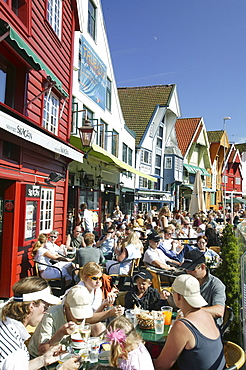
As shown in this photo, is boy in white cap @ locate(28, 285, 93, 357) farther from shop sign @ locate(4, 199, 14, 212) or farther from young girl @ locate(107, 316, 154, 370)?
shop sign @ locate(4, 199, 14, 212)

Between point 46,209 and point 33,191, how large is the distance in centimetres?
172

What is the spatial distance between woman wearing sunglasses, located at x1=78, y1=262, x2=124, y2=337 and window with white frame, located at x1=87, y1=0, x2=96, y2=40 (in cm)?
1324

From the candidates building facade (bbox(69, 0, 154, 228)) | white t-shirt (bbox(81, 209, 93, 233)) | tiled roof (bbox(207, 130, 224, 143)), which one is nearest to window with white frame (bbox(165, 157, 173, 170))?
building facade (bbox(69, 0, 154, 228))

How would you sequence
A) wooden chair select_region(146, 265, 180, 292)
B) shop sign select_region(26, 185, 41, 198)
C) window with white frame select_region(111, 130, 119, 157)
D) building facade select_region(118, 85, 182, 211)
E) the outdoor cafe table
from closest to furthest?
1. the outdoor cafe table
2. wooden chair select_region(146, 265, 180, 292)
3. shop sign select_region(26, 185, 41, 198)
4. window with white frame select_region(111, 130, 119, 157)
5. building facade select_region(118, 85, 182, 211)

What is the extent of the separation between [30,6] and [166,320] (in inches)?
292

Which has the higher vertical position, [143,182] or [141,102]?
[141,102]

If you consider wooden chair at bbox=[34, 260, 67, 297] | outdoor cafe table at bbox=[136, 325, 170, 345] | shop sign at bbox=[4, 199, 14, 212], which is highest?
shop sign at bbox=[4, 199, 14, 212]

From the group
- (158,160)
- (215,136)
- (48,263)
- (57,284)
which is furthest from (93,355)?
(215,136)

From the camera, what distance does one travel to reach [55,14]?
33.2ft

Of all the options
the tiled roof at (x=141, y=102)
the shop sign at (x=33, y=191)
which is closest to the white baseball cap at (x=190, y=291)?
the shop sign at (x=33, y=191)

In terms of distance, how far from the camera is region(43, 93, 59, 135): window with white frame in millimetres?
9461

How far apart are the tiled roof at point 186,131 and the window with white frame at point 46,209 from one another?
29.5 m

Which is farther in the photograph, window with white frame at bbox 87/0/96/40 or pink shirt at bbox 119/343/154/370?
window with white frame at bbox 87/0/96/40

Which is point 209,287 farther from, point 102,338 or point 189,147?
point 189,147
